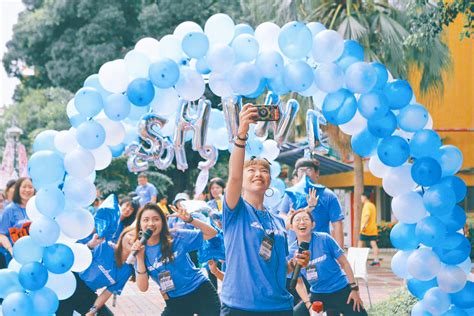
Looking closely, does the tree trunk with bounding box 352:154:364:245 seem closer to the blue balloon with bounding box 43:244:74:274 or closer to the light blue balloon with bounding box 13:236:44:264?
the blue balloon with bounding box 43:244:74:274

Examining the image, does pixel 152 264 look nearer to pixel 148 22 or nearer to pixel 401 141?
pixel 401 141

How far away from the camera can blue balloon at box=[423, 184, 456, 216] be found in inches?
291

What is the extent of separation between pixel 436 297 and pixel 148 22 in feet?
72.9

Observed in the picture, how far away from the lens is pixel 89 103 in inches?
305

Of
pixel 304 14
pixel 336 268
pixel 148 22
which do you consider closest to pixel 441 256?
pixel 336 268

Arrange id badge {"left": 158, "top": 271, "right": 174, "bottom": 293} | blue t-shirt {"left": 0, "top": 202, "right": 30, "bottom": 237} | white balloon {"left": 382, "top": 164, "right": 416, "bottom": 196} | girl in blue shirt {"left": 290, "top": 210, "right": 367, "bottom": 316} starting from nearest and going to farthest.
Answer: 1. id badge {"left": 158, "top": 271, "right": 174, "bottom": 293}
2. girl in blue shirt {"left": 290, "top": 210, "right": 367, "bottom": 316}
3. white balloon {"left": 382, "top": 164, "right": 416, "bottom": 196}
4. blue t-shirt {"left": 0, "top": 202, "right": 30, "bottom": 237}

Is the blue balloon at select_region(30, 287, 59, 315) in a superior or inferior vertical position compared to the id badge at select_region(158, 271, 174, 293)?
inferior

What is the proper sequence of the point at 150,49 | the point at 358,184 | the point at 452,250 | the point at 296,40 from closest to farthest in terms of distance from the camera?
the point at 452,250 < the point at 296,40 < the point at 150,49 < the point at 358,184

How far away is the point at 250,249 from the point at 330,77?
9.21 ft

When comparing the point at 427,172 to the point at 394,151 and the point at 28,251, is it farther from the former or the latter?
the point at 28,251

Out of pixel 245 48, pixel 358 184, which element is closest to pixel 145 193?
pixel 358 184

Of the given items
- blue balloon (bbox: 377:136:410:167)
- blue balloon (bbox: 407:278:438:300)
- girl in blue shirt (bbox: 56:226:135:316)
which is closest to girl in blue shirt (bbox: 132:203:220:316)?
girl in blue shirt (bbox: 56:226:135:316)

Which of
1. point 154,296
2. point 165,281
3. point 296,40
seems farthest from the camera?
point 154,296

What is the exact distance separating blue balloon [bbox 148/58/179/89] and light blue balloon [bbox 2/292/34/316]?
2.41 meters
